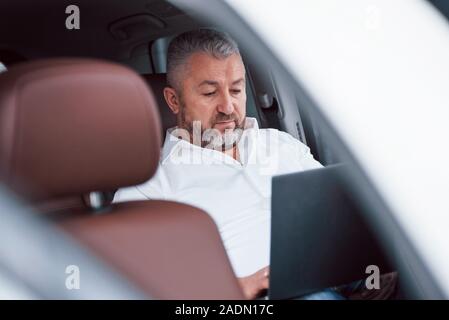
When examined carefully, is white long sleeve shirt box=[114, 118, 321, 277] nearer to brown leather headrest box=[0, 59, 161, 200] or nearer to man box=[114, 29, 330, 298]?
man box=[114, 29, 330, 298]

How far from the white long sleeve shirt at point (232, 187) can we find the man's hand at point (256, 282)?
7 cm

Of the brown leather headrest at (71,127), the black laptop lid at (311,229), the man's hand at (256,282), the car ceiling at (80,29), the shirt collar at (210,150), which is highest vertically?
the car ceiling at (80,29)

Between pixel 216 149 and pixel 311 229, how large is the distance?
0.66 metres

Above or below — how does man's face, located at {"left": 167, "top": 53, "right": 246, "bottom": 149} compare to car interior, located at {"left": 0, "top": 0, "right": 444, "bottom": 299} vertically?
above

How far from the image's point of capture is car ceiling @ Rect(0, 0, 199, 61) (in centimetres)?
237

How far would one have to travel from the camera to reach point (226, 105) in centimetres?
183

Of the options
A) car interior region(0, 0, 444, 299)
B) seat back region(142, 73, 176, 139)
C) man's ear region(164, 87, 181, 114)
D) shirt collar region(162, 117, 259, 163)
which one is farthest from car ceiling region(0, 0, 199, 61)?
car interior region(0, 0, 444, 299)

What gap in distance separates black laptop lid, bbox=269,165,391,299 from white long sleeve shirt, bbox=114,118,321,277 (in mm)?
345

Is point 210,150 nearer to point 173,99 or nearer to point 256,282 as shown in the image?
point 173,99

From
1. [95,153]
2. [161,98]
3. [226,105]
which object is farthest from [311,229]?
[161,98]

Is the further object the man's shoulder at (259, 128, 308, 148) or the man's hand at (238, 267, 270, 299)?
the man's shoulder at (259, 128, 308, 148)

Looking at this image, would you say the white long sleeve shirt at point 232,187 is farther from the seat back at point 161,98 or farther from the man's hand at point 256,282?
the seat back at point 161,98

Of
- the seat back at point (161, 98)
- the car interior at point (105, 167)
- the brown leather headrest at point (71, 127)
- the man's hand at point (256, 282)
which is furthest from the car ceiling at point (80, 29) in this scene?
the brown leather headrest at point (71, 127)

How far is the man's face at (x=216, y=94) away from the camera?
1.83 metres
